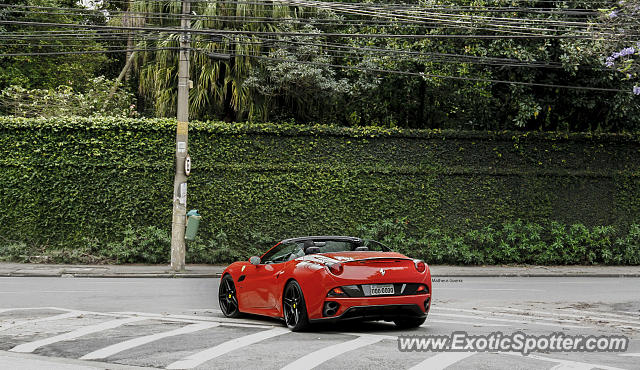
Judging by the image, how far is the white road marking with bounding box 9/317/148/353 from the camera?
29.4 feet

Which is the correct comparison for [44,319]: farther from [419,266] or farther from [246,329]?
[419,266]

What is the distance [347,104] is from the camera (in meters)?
29.3

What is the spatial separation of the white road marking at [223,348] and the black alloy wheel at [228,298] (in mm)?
1792

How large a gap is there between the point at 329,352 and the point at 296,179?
52.9ft

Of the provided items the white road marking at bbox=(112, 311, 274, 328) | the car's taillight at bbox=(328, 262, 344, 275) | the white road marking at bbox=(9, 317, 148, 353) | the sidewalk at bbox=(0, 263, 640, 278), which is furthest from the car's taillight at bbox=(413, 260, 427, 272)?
the sidewalk at bbox=(0, 263, 640, 278)

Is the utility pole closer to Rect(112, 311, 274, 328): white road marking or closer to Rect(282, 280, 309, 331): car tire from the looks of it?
Rect(112, 311, 274, 328): white road marking

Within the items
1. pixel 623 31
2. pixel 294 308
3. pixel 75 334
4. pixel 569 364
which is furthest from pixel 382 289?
pixel 623 31

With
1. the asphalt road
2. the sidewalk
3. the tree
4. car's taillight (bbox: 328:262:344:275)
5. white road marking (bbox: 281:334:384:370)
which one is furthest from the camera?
the tree

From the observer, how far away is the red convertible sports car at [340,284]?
9.73m

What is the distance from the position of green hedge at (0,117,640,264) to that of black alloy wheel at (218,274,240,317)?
37.3ft

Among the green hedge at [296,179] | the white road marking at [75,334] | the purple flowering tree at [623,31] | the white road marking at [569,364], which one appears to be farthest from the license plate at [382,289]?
the green hedge at [296,179]

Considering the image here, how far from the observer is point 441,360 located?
7852 mm

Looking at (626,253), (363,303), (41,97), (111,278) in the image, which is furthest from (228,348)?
(41,97)

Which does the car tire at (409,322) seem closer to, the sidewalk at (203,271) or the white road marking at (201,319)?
the white road marking at (201,319)
